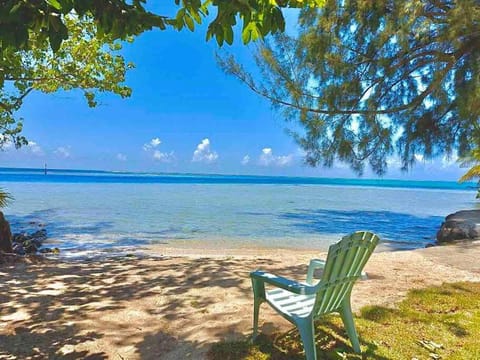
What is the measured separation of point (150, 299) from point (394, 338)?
8.08ft

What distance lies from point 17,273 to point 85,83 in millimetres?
3677

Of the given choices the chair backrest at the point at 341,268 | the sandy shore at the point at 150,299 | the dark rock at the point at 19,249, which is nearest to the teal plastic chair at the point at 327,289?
the chair backrest at the point at 341,268

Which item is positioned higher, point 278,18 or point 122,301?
point 278,18

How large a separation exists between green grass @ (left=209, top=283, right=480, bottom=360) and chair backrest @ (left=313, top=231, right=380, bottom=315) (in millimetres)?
458

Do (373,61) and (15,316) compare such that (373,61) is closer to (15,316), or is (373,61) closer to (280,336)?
(280,336)

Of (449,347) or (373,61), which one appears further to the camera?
(373,61)

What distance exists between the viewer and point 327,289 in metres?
2.30

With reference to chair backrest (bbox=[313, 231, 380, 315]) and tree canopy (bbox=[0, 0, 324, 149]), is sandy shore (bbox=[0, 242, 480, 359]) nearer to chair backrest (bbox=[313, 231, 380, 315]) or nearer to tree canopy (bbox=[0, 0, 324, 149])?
chair backrest (bbox=[313, 231, 380, 315])

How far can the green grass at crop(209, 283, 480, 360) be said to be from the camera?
2590 mm

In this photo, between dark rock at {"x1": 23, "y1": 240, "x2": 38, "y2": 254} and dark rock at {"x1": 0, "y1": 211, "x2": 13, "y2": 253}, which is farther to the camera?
dark rock at {"x1": 23, "y1": 240, "x2": 38, "y2": 254}

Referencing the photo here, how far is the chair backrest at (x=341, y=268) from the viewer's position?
89.0 inches

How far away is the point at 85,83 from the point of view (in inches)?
277

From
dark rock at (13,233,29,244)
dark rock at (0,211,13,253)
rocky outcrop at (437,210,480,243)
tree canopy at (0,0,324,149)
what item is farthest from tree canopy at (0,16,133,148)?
rocky outcrop at (437,210,480,243)

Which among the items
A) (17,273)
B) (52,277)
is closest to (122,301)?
(52,277)
